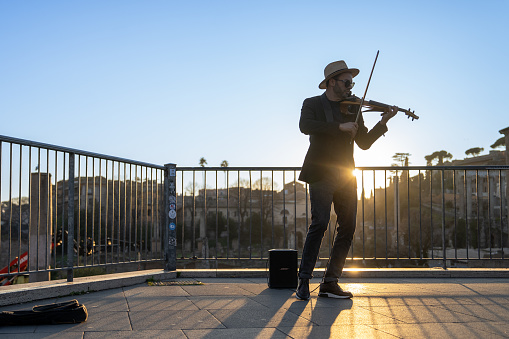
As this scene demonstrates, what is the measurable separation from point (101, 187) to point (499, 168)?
505 cm

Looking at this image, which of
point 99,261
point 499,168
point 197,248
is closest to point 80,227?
point 99,261

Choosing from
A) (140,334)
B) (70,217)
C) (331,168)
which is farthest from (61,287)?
(331,168)

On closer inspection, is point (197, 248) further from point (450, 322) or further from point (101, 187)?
point (450, 322)

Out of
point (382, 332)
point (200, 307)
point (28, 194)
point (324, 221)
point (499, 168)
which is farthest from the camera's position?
point (499, 168)

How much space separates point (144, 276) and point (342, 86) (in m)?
2.87

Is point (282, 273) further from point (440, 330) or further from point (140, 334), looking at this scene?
point (140, 334)

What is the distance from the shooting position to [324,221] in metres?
4.77

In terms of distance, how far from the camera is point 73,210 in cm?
566

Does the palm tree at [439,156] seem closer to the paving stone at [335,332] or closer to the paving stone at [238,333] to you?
the paving stone at [335,332]

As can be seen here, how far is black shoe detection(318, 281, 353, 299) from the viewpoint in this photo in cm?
479

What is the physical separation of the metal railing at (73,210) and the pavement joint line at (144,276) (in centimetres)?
20

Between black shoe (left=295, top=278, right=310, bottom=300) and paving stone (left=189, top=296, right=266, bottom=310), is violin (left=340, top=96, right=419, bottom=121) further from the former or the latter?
paving stone (left=189, top=296, right=266, bottom=310)

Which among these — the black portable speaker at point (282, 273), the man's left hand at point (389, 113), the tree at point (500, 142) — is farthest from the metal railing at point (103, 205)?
the tree at point (500, 142)

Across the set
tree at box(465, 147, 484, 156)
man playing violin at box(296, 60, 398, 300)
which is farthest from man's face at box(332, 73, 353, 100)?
tree at box(465, 147, 484, 156)
